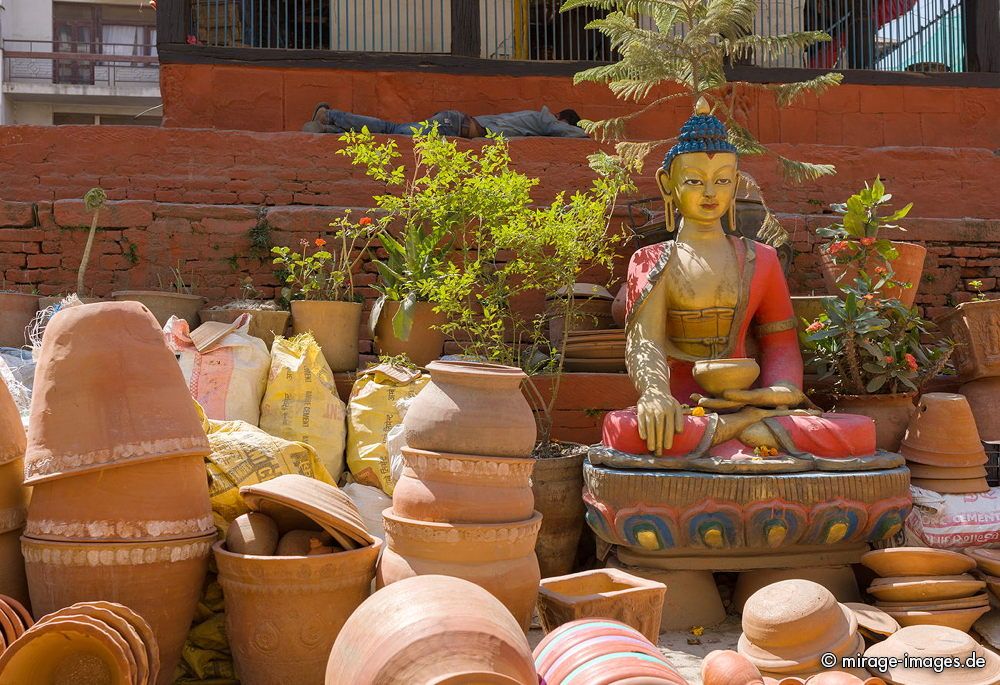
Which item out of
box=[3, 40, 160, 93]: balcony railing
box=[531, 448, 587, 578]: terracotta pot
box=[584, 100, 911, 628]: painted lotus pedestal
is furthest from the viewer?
box=[3, 40, 160, 93]: balcony railing

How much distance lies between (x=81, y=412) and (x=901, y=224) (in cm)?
498

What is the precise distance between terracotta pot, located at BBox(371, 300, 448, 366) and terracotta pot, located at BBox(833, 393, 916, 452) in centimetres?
215

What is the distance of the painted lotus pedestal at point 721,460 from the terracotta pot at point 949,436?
25cm

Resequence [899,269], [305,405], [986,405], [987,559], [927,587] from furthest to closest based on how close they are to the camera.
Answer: [899,269] → [986,405] → [305,405] → [987,559] → [927,587]

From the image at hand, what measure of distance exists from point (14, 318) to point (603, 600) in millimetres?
3744

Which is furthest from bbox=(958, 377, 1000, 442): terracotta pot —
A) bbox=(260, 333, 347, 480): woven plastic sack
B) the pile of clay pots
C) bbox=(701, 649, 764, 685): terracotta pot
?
the pile of clay pots

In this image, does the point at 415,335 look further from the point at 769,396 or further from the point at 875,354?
the point at 875,354

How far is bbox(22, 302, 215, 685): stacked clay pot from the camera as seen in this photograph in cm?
274

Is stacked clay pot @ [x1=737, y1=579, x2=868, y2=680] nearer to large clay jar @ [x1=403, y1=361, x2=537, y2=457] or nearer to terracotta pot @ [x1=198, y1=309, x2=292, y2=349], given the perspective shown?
large clay jar @ [x1=403, y1=361, x2=537, y2=457]

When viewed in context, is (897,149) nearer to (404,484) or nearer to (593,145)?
(593,145)

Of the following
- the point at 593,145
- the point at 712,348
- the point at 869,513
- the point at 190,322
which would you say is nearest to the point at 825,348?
the point at 712,348

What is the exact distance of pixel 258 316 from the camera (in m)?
4.78

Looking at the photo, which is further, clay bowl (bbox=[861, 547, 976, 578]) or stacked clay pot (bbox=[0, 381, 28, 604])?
clay bowl (bbox=[861, 547, 976, 578])

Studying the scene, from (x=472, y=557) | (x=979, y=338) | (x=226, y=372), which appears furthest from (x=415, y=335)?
(x=979, y=338)
